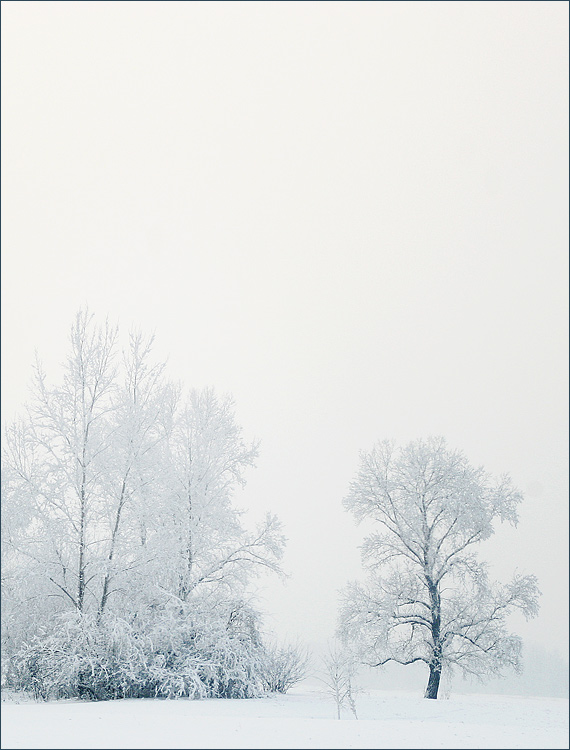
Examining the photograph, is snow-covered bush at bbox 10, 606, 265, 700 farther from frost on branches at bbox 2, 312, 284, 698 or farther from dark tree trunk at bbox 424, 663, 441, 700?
dark tree trunk at bbox 424, 663, 441, 700

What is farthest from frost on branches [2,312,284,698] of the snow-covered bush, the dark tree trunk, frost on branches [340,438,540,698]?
the dark tree trunk

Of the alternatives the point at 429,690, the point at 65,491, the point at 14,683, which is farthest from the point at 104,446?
the point at 429,690

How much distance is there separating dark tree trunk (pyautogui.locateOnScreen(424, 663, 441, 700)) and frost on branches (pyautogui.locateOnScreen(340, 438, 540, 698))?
0.03 meters

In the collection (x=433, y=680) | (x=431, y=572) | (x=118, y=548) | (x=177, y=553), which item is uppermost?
(x=118, y=548)

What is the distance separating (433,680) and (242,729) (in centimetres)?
1354

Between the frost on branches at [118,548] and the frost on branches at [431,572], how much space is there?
16.1 feet

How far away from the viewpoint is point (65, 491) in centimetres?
2041

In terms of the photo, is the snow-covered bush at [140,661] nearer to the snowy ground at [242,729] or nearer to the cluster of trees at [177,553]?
the cluster of trees at [177,553]

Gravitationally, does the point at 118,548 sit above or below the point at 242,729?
above

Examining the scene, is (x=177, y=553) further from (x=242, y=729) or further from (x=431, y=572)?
(x=431, y=572)

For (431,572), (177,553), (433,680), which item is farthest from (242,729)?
(431,572)

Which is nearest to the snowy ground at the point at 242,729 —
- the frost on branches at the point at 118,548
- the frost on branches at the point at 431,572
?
the frost on branches at the point at 118,548

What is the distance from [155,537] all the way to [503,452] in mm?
71627

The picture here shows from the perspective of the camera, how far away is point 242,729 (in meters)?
12.2
